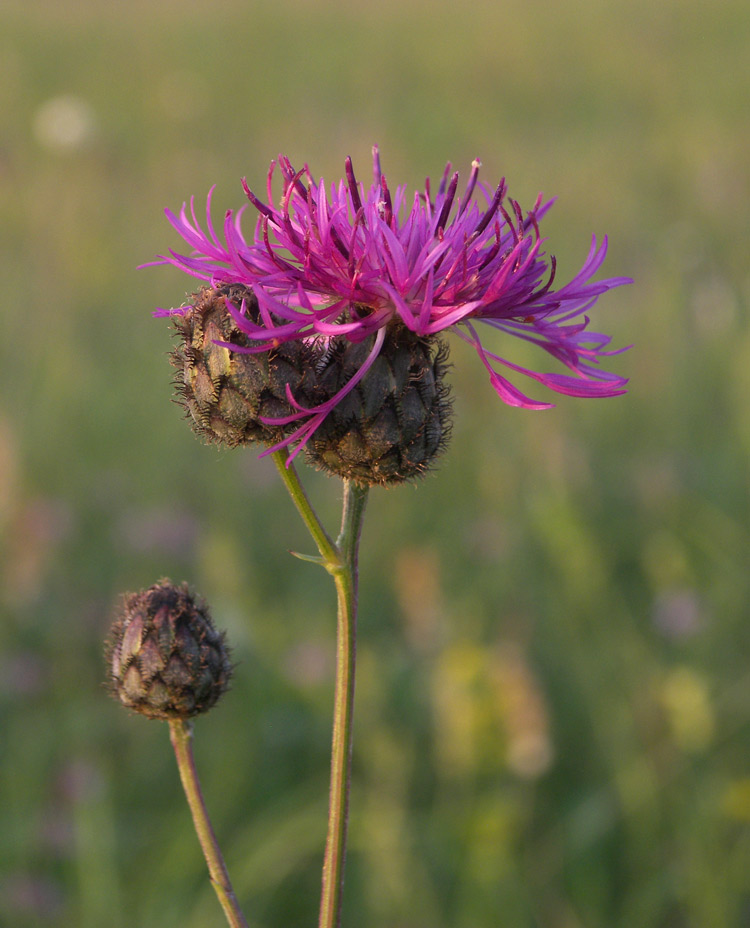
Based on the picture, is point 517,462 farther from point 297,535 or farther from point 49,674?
point 49,674

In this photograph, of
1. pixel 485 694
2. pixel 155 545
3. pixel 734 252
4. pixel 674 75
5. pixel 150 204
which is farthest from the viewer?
pixel 674 75

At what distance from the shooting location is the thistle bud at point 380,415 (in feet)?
4.28

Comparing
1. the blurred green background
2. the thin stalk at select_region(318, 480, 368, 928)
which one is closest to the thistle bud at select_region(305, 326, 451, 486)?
the thin stalk at select_region(318, 480, 368, 928)

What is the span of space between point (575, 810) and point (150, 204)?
17.6 ft

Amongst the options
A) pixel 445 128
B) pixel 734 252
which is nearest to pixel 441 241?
pixel 734 252

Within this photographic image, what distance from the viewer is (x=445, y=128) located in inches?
353

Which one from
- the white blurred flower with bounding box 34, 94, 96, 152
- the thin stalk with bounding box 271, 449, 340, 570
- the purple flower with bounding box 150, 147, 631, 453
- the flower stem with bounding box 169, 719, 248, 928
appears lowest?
the flower stem with bounding box 169, 719, 248, 928

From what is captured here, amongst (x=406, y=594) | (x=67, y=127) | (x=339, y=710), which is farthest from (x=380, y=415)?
(x=67, y=127)

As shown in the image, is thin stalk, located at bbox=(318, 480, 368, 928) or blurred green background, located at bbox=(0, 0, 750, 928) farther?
blurred green background, located at bbox=(0, 0, 750, 928)

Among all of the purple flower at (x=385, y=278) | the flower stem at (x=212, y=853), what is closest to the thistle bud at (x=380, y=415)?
the purple flower at (x=385, y=278)

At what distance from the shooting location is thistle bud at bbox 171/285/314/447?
1.27 m

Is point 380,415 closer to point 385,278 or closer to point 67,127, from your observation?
point 385,278

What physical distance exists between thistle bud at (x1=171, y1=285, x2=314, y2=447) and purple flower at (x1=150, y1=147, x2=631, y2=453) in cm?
3

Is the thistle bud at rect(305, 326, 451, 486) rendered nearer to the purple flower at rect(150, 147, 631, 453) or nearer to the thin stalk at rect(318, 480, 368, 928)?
the purple flower at rect(150, 147, 631, 453)
